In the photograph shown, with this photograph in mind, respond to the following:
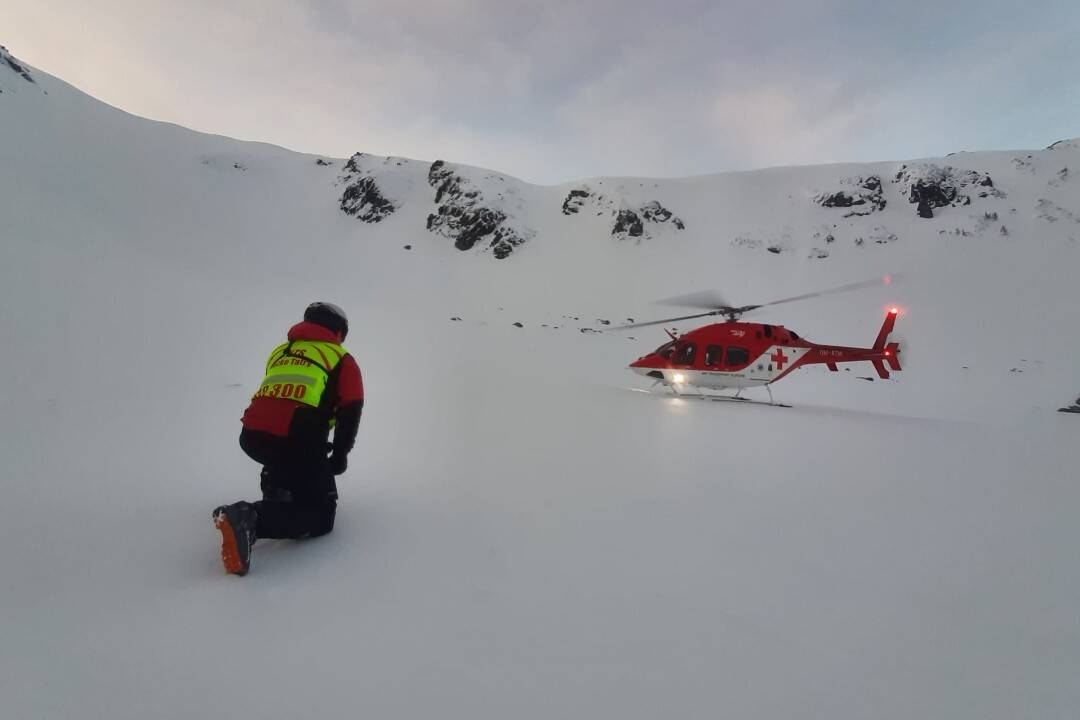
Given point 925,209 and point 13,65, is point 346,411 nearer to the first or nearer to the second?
point 925,209

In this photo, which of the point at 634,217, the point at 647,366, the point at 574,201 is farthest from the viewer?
the point at 574,201

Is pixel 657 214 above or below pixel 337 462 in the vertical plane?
above

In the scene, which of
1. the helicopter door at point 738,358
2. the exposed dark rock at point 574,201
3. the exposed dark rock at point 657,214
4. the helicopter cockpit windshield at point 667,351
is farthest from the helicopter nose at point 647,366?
the exposed dark rock at point 574,201

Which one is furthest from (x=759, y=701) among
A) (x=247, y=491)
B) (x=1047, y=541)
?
(x=247, y=491)

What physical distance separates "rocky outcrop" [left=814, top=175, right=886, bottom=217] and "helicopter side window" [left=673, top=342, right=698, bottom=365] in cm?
2966

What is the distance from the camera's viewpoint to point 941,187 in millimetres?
31312

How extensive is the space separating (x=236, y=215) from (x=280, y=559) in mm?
37823

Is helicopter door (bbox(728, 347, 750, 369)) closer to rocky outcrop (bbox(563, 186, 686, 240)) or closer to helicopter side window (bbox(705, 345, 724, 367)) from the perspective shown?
helicopter side window (bbox(705, 345, 724, 367))

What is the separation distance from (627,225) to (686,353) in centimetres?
2608

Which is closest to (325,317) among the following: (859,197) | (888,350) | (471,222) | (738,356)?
(738,356)

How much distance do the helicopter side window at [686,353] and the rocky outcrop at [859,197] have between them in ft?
97.3

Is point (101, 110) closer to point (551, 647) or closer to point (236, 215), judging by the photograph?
point (236, 215)

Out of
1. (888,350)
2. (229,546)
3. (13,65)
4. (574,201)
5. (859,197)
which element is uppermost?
(13,65)

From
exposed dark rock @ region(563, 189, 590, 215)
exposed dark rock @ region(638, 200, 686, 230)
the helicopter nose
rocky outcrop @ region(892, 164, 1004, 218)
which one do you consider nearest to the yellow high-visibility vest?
the helicopter nose
